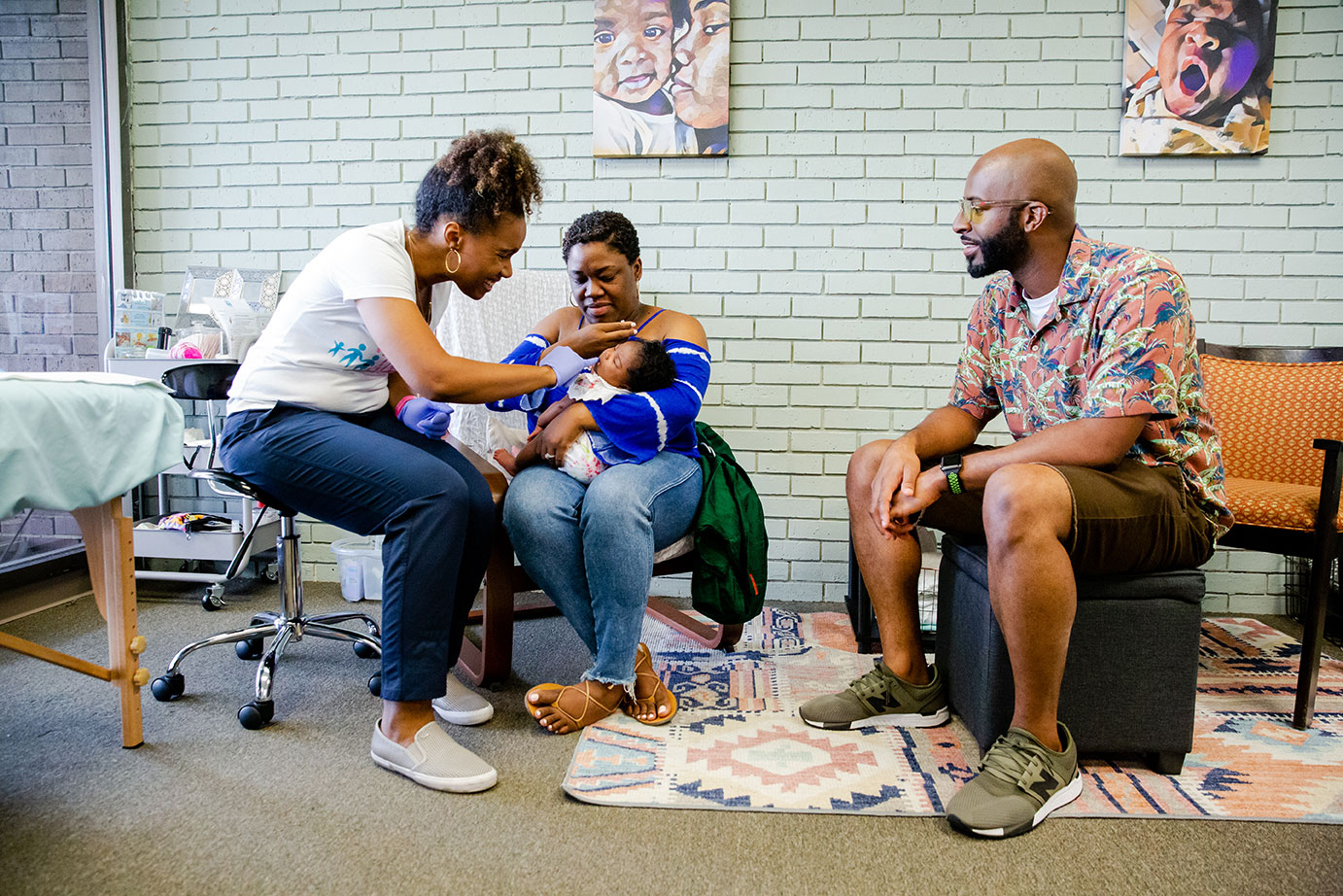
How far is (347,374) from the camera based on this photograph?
6.41ft

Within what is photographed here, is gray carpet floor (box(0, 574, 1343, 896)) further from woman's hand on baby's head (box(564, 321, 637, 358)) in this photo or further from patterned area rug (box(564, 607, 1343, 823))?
woman's hand on baby's head (box(564, 321, 637, 358))

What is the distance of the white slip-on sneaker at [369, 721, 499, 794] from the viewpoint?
166cm

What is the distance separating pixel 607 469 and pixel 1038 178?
1.19 m

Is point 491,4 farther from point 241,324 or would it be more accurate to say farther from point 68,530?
point 68,530

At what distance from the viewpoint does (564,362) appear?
6.75 feet

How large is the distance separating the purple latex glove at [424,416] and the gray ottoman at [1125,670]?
1300mm

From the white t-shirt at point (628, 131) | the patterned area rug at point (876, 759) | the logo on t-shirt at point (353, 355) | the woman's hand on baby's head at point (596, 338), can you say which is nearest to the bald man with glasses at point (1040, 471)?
the patterned area rug at point (876, 759)

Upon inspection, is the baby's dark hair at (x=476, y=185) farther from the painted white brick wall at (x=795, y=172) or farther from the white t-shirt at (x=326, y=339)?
the painted white brick wall at (x=795, y=172)

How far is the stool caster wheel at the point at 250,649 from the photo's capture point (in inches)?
94.7

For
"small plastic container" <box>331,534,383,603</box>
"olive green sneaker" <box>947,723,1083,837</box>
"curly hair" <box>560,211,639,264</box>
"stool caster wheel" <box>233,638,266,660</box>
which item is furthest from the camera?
"small plastic container" <box>331,534,383,603</box>

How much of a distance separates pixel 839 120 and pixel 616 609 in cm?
211

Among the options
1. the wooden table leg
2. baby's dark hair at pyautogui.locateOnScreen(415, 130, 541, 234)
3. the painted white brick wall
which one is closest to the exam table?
the wooden table leg

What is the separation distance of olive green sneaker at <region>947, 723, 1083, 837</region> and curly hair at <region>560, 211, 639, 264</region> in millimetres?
1509

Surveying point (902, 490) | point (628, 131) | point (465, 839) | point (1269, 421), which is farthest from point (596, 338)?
point (1269, 421)
